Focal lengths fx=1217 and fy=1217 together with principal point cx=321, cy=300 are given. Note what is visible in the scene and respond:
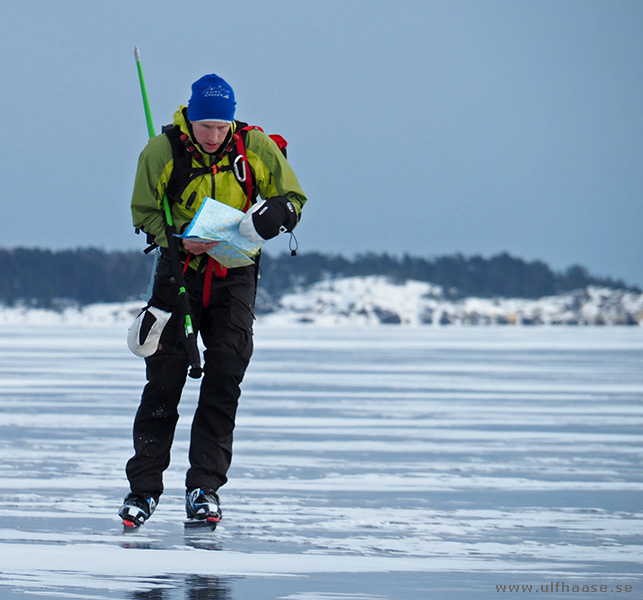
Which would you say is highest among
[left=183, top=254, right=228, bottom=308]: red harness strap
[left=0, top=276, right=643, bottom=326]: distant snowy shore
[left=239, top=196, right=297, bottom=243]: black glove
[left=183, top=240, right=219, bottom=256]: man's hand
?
[left=0, top=276, right=643, bottom=326]: distant snowy shore

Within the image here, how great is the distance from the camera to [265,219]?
4.59 meters

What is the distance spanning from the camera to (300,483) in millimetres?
5676

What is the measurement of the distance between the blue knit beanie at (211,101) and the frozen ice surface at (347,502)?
5.00ft

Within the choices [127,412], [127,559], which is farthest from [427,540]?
[127,412]

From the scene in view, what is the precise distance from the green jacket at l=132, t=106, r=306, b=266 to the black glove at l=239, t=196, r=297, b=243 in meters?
0.10

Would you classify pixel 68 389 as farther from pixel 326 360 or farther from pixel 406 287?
pixel 406 287

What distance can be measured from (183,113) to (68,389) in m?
7.66

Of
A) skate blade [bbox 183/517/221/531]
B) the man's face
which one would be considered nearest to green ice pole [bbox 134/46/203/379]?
the man's face

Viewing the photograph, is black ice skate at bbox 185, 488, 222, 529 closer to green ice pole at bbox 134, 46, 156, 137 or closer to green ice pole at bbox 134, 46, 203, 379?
green ice pole at bbox 134, 46, 203, 379

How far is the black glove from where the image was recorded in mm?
4578

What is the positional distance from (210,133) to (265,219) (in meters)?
0.38

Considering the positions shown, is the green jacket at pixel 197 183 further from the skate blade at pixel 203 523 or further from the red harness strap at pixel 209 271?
the skate blade at pixel 203 523

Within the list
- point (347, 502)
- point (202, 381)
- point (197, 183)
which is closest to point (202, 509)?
point (202, 381)

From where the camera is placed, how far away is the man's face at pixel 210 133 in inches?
179
